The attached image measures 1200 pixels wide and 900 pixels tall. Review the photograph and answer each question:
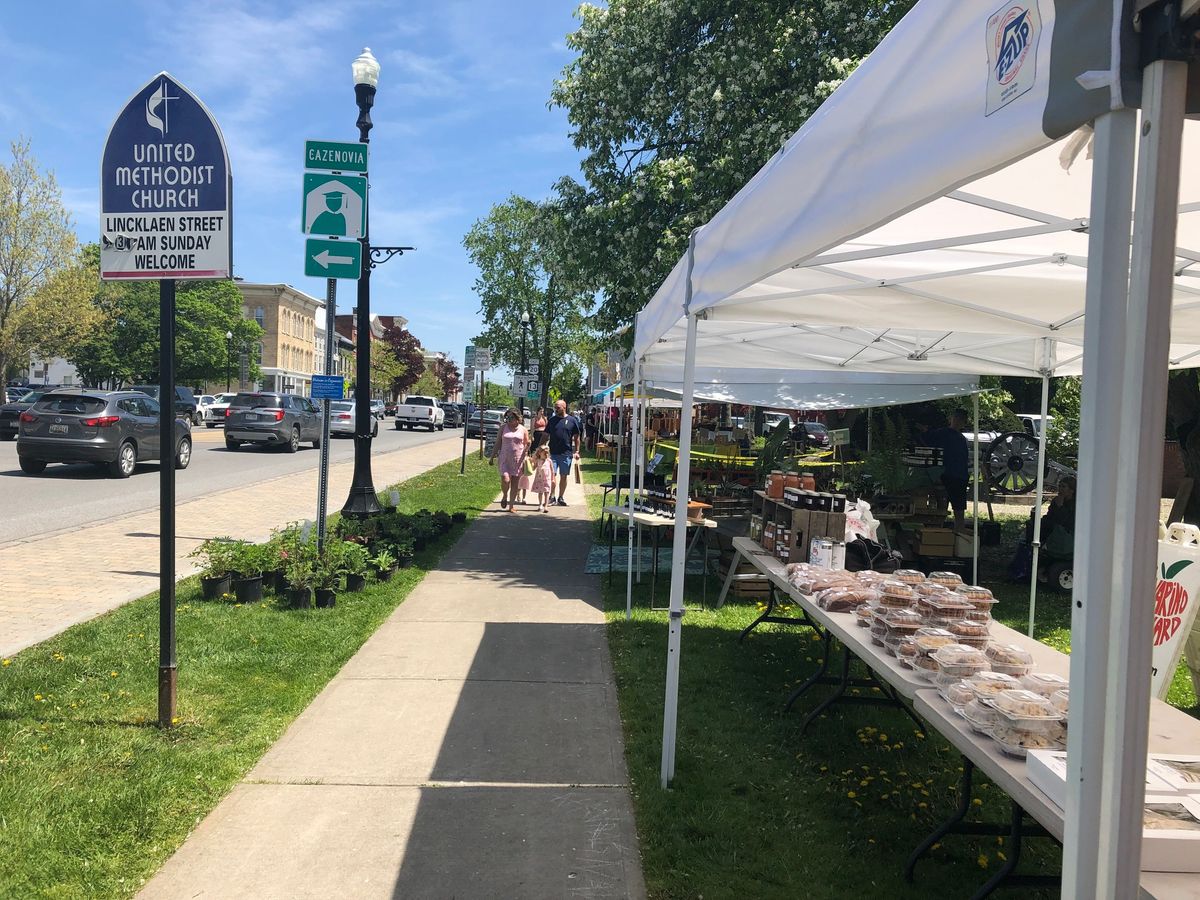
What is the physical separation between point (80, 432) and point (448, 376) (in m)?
113

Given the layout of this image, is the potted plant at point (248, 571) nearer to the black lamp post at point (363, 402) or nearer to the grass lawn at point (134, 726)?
the grass lawn at point (134, 726)

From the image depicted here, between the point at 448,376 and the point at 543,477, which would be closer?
the point at 543,477

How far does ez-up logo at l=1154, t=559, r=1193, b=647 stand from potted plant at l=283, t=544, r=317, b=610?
235 inches

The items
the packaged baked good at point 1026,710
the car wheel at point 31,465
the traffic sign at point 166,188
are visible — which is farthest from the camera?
the car wheel at point 31,465

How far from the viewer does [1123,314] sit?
152 centimetres

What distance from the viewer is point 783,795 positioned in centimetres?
417

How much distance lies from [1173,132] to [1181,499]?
321 inches

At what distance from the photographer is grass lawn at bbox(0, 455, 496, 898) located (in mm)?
3381

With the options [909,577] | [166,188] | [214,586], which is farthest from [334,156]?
[909,577]

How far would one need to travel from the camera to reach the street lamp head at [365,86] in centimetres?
1022

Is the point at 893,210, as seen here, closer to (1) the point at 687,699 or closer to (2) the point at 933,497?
(1) the point at 687,699

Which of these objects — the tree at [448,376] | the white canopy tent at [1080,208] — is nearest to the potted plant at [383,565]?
the white canopy tent at [1080,208]

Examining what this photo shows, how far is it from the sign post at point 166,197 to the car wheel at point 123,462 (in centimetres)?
1408

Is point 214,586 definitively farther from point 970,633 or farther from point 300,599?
point 970,633
